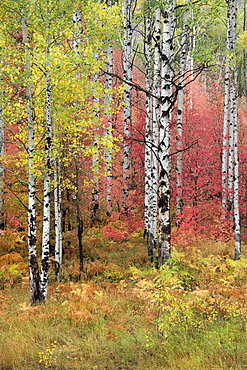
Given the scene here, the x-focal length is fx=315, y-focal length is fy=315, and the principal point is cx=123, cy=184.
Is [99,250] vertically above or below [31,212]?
below

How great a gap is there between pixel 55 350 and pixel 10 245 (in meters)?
9.60

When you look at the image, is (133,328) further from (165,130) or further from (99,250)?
(99,250)

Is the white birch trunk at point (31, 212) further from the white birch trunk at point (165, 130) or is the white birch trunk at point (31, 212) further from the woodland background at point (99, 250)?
the white birch trunk at point (165, 130)

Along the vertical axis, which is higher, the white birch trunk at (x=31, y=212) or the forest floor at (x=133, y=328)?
the white birch trunk at (x=31, y=212)

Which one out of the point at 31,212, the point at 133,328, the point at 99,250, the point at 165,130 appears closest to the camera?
the point at 133,328

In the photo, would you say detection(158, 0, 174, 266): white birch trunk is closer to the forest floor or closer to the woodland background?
the woodland background

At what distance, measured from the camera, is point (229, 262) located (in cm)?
1006

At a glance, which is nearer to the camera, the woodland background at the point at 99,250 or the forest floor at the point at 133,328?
the forest floor at the point at 133,328

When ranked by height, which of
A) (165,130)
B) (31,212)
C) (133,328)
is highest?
(165,130)

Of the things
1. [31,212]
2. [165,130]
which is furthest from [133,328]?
[165,130]

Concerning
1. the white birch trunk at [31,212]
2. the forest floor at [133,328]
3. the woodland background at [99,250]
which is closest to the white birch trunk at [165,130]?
the woodland background at [99,250]

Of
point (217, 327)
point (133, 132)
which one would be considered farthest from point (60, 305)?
point (133, 132)

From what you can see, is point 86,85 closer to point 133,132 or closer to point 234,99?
point 234,99

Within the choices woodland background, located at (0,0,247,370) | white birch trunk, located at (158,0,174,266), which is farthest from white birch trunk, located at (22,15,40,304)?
white birch trunk, located at (158,0,174,266)
